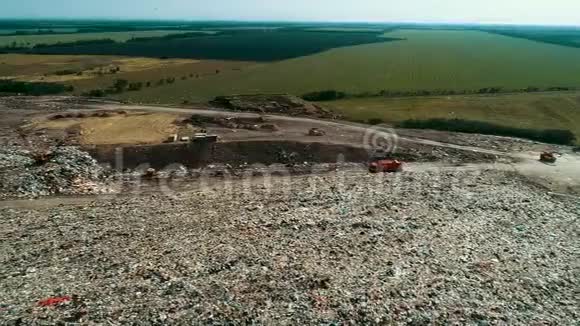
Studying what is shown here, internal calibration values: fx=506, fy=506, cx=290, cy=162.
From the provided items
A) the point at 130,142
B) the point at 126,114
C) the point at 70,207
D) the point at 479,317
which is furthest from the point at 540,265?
the point at 126,114

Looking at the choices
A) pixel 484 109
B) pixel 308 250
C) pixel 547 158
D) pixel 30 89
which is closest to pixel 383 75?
pixel 484 109

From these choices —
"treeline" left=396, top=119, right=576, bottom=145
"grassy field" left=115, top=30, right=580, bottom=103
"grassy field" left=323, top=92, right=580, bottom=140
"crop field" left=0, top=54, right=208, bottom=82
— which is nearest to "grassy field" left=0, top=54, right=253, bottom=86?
"crop field" left=0, top=54, right=208, bottom=82

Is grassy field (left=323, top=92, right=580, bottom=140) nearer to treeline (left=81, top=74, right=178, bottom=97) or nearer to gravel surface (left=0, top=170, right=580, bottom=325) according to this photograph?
gravel surface (left=0, top=170, right=580, bottom=325)

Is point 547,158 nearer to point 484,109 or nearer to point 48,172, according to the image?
point 484,109

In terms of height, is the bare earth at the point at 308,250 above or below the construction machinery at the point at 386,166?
below

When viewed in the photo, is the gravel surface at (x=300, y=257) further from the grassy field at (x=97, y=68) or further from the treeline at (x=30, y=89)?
the grassy field at (x=97, y=68)

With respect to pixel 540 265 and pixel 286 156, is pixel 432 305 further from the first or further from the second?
pixel 286 156

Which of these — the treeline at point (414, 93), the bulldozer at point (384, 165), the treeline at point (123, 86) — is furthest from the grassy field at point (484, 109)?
the treeline at point (123, 86)
